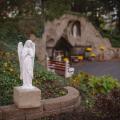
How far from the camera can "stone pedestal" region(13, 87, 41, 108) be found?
790cm

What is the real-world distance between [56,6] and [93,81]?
32.2ft

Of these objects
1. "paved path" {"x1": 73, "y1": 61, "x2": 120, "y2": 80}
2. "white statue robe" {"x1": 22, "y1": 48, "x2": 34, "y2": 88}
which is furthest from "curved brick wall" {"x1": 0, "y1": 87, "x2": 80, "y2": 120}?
"paved path" {"x1": 73, "y1": 61, "x2": 120, "y2": 80}

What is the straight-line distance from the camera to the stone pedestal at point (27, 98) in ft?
25.9

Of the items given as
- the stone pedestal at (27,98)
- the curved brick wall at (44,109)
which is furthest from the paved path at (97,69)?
the stone pedestal at (27,98)

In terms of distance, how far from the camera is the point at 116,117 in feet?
22.9

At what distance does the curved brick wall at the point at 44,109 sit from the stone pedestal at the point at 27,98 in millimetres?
125

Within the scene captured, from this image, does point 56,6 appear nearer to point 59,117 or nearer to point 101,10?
point 101,10

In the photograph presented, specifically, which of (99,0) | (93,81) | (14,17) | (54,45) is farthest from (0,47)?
(99,0)

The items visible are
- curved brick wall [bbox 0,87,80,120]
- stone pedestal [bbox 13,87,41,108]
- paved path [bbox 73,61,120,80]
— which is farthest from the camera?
paved path [bbox 73,61,120,80]

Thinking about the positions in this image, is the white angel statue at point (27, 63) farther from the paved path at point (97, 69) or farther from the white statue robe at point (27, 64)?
the paved path at point (97, 69)

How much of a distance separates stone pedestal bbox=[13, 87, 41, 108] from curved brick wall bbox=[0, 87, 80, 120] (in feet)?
0.41

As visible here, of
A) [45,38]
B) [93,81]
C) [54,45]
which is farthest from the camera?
[54,45]

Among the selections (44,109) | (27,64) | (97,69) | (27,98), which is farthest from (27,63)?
(97,69)

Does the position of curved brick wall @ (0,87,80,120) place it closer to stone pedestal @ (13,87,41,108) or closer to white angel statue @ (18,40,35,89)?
stone pedestal @ (13,87,41,108)
